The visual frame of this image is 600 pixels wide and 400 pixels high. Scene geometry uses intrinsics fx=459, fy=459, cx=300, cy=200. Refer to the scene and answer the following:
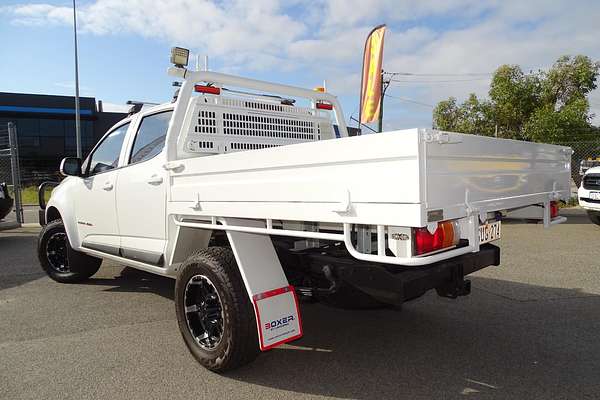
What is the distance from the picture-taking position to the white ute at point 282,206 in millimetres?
2259

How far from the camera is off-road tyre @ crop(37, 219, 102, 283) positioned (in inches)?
217

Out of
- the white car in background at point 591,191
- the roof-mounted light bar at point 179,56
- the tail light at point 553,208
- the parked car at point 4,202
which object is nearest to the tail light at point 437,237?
the tail light at point 553,208

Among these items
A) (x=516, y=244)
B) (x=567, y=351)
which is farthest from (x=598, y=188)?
(x=567, y=351)

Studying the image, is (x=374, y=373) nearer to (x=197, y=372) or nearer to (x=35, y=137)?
(x=197, y=372)

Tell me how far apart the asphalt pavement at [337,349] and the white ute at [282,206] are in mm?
327

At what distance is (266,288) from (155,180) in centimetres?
143

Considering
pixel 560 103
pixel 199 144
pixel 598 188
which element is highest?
pixel 560 103

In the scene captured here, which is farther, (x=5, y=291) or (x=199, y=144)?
(x=5, y=291)

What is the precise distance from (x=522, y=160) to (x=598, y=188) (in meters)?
7.49

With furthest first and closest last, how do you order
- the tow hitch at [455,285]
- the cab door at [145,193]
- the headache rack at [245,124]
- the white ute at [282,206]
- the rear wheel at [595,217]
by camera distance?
the rear wheel at [595,217] < the headache rack at [245,124] < the cab door at [145,193] < the tow hitch at [455,285] < the white ute at [282,206]

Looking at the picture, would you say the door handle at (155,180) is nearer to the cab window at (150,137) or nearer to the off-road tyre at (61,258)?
the cab window at (150,137)

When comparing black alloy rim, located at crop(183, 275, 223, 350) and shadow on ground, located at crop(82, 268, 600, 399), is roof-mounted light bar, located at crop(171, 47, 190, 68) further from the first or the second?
shadow on ground, located at crop(82, 268, 600, 399)

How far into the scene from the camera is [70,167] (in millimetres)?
4934

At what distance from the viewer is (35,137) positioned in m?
34.7
